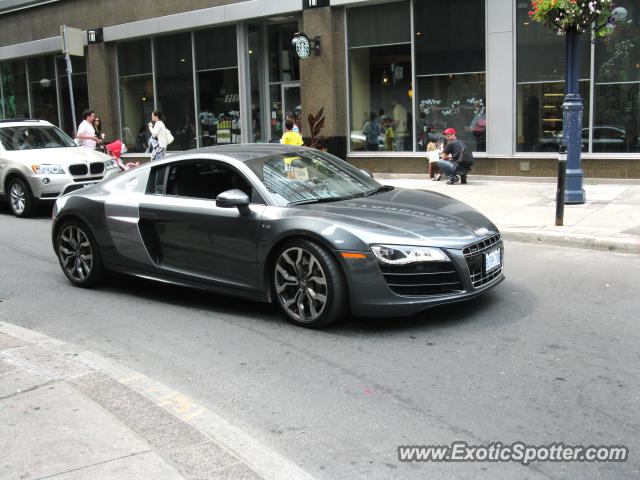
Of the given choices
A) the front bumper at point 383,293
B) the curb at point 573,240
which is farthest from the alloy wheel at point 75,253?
the curb at point 573,240

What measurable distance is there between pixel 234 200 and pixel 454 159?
10.0m

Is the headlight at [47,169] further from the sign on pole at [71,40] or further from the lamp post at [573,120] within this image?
the lamp post at [573,120]

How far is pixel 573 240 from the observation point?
9109 mm

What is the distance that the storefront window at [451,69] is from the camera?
51.3 ft

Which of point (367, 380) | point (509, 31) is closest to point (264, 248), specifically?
point (367, 380)

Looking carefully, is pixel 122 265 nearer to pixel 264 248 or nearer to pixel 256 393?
pixel 264 248

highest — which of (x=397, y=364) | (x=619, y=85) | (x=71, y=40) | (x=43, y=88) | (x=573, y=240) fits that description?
(x=71, y=40)

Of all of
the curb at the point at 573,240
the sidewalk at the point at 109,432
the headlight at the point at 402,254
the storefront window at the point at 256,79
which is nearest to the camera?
the sidewalk at the point at 109,432

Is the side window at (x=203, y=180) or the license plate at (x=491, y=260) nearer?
the license plate at (x=491, y=260)

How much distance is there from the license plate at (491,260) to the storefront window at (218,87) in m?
14.9

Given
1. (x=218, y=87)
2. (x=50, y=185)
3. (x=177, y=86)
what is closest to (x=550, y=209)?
(x=50, y=185)

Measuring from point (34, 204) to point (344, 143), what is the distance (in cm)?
785

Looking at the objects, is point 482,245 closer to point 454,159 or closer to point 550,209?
point 550,209

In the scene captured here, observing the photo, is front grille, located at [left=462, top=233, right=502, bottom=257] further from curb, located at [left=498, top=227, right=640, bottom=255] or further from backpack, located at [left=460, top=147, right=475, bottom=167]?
backpack, located at [left=460, top=147, right=475, bottom=167]
